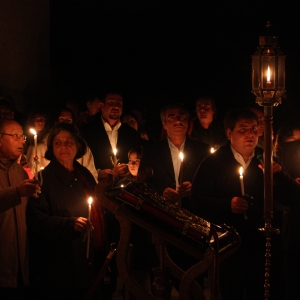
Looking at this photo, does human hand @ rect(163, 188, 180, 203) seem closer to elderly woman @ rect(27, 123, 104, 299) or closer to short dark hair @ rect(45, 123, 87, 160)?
elderly woman @ rect(27, 123, 104, 299)

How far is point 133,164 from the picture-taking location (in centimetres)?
715

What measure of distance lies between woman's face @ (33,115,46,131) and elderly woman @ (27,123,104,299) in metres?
2.24

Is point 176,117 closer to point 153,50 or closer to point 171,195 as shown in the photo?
point 171,195

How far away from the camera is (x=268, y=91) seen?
5199 mm

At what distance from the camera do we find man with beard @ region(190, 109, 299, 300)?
549cm

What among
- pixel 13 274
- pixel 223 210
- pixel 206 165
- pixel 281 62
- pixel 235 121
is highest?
pixel 281 62

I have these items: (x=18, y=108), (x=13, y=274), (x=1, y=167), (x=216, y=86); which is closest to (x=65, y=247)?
(x=13, y=274)

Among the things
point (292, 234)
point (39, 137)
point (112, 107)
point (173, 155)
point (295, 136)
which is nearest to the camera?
point (173, 155)

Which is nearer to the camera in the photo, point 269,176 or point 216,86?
point 269,176

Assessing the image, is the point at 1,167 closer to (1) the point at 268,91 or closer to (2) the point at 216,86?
(1) the point at 268,91

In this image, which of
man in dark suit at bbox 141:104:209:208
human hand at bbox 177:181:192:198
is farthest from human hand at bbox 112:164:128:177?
human hand at bbox 177:181:192:198

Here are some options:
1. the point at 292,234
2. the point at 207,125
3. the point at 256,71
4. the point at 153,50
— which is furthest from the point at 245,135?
the point at 153,50

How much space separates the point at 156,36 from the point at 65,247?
9.08 m

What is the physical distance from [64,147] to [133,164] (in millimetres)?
1534
